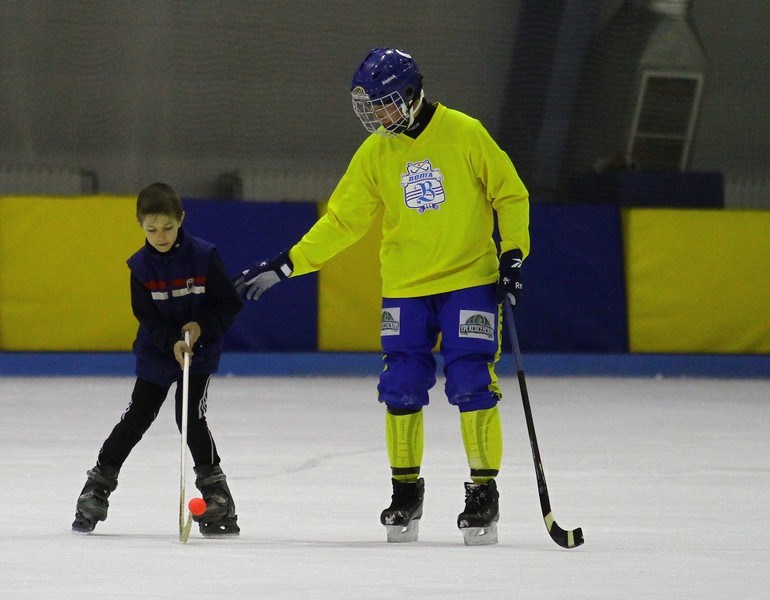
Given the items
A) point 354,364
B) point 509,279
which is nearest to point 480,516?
point 509,279

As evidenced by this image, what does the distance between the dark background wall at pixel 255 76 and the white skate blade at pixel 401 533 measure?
770 centimetres

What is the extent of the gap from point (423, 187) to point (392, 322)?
344 millimetres

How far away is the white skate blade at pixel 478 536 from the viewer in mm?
3096

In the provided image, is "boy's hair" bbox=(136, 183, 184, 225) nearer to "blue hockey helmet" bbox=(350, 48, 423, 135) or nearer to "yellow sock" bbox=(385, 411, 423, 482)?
"blue hockey helmet" bbox=(350, 48, 423, 135)

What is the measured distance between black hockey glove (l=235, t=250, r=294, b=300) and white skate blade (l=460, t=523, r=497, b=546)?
788 millimetres

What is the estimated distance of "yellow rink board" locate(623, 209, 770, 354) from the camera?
8.95 m

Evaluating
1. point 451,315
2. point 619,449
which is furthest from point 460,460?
point 451,315

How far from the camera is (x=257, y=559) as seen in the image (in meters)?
2.75

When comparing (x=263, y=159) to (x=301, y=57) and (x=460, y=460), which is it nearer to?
(x=301, y=57)

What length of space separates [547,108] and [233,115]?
8.66 feet

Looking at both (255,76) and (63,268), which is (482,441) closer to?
(63,268)

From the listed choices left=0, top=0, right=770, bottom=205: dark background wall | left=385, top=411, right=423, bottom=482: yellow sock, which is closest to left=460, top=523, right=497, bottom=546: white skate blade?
left=385, top=411, right=423, bottom=482: yellow sock

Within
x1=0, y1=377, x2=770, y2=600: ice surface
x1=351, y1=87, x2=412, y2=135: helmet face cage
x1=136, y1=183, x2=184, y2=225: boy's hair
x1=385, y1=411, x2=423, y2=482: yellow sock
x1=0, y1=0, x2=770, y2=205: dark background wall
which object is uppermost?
x1=0, y1=0, x2=770, y2=205: dark background wall

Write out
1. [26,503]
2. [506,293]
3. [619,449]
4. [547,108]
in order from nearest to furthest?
[506,293] < [26,503] < [619,449] < [547,108]
